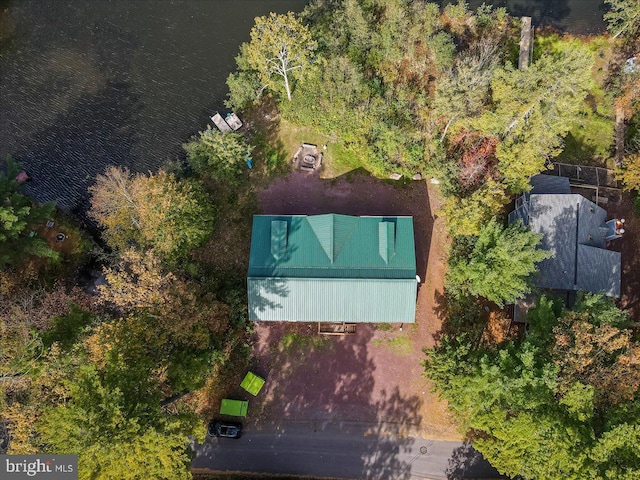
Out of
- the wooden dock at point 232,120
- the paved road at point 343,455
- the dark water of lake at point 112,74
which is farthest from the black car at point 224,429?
the wooden dock at point 232,120

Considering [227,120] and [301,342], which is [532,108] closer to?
[301,342]

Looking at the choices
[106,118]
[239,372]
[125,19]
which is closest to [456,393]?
[239,372]

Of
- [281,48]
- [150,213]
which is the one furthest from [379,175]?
[150,213]

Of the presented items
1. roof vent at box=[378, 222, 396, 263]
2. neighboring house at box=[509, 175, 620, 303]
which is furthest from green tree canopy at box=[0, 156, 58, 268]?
neighboring house at box=[509, 175, 620, 303]

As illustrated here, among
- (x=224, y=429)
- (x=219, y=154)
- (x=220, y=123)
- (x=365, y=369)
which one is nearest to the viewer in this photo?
(x=224, y=429)

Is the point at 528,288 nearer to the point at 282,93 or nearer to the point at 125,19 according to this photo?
the point at 282,93

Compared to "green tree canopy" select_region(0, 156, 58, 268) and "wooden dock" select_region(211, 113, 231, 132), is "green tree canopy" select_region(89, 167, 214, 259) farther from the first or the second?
"wooden dock" select_region(211, 113, 231, 132)

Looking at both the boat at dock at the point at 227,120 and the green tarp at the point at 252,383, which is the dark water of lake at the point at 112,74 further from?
the green tarp at the point at 252,383
